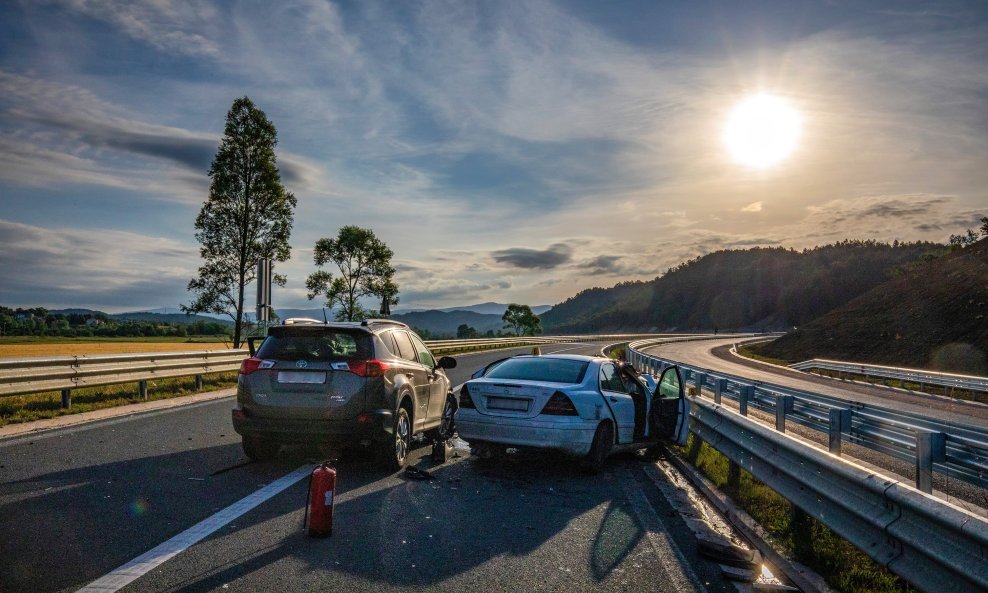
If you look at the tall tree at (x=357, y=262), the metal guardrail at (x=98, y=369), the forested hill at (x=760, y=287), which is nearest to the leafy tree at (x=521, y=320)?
the forested hill at (x=760, y=287)

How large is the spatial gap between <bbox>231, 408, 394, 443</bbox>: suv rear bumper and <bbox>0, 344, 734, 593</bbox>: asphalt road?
1.47 feet

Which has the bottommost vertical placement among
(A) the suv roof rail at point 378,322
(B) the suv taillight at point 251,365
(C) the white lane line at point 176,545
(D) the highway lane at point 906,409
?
(D) the highway lane at point 906,409

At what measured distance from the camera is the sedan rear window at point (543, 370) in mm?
9016

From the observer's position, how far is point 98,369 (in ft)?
45.6

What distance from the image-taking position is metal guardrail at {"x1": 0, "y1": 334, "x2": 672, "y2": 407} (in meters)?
11.9

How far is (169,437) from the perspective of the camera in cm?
1017

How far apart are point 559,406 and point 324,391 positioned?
2.60m

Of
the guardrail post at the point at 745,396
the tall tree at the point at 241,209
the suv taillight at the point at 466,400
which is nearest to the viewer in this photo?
the suv taillight at the point at 466,400

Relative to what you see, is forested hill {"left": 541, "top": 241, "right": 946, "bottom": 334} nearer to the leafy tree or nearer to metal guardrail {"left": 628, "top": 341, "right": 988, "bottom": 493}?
the leafy tree

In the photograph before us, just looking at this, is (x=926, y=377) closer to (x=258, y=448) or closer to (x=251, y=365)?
(x=258, y=448)

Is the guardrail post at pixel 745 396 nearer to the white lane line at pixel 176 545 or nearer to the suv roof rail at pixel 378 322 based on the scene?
the suv roof rail at pixel 378 322

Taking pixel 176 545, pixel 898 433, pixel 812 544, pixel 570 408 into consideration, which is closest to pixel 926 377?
pixel 898 433

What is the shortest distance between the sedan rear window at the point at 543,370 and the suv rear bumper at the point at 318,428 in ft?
5.96

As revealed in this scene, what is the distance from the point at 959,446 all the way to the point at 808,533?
1.59 m
